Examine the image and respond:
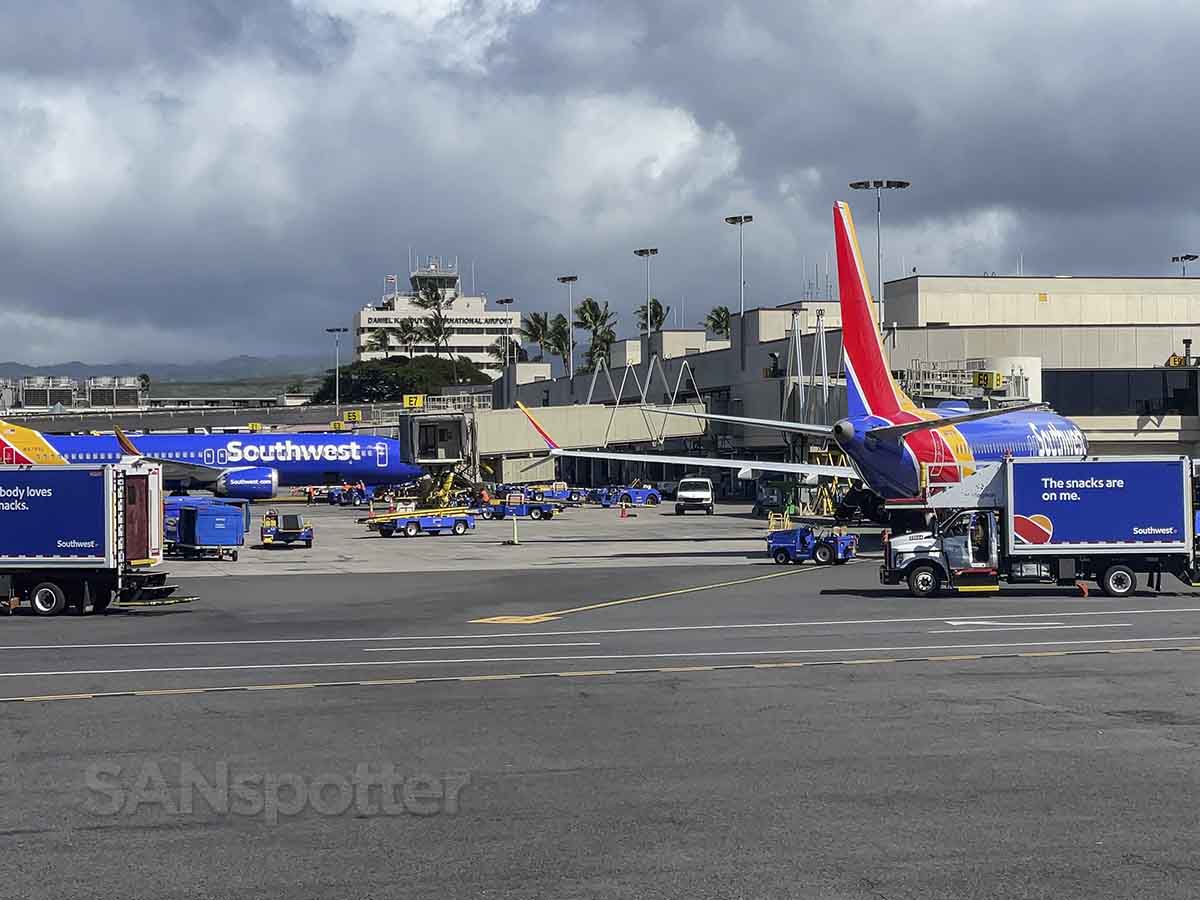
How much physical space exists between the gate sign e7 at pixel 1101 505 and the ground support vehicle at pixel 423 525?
43.1m

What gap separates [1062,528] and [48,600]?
96.6ft

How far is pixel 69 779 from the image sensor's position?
17.1m

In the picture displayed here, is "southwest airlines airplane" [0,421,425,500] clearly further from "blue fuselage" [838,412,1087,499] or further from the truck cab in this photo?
the truck cab

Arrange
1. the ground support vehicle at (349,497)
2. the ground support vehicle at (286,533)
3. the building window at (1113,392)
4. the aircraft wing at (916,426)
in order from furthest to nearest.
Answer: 1. the ground support vehicle at (349,497)
2. the building window at (1113,392)
3. the ground support vehicle at (286,533)
4. the aircraft wing at (916,426)

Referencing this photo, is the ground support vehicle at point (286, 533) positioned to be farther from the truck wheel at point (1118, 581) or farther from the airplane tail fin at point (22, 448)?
the truck wheel at point (1118, 581)

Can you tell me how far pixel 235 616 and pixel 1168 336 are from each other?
83.1 metres

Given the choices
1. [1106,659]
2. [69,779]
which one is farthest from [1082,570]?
[69,779]

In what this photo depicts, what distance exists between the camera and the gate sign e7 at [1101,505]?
41.7m

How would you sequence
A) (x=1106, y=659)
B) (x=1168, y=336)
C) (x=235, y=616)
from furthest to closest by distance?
(x=1168, y=336), (x=235, y=616), (x=1106, y=659)

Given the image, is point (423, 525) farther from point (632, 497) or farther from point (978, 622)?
point (978, 622)

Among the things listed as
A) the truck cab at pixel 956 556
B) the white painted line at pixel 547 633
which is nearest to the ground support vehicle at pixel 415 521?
the truck cab at pixel 956 556

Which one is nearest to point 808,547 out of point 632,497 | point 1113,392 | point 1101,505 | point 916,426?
point 916,426

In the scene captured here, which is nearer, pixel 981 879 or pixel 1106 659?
pixel 981 879

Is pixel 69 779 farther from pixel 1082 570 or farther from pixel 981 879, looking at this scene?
pixel 1082 570
